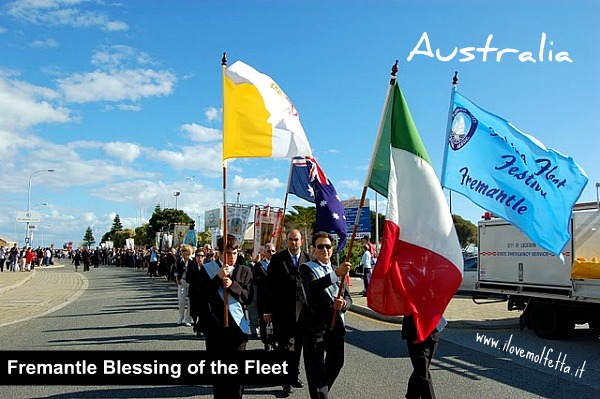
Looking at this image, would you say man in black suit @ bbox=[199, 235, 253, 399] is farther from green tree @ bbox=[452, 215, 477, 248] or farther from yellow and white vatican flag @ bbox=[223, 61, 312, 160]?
green tree @ bbox=[452, 215, 477, 248]

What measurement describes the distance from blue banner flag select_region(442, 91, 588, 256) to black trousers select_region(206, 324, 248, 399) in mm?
3621

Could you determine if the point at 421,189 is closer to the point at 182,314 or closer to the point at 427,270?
the point at 427,270

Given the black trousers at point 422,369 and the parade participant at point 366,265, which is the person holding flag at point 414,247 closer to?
the black trousers at point 422,369

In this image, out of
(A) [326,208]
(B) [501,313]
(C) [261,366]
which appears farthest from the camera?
(B) [501,313]

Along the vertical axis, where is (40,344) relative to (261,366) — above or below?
below

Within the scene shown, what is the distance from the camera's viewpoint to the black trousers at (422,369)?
546 cm

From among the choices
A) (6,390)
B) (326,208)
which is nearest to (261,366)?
(6,390)

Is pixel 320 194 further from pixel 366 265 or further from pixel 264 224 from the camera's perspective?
pixel 366 265

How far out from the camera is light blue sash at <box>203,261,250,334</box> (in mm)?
5516

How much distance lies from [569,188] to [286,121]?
13.0 feet

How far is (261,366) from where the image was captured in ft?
16.5

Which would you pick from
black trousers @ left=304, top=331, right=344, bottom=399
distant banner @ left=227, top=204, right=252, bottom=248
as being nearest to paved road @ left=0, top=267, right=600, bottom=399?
black trousers @ left=304, top=331, right=344, bottom=399

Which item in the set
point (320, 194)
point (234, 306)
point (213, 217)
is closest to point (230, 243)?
point (234, 306)

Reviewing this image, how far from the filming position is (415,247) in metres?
5.30
